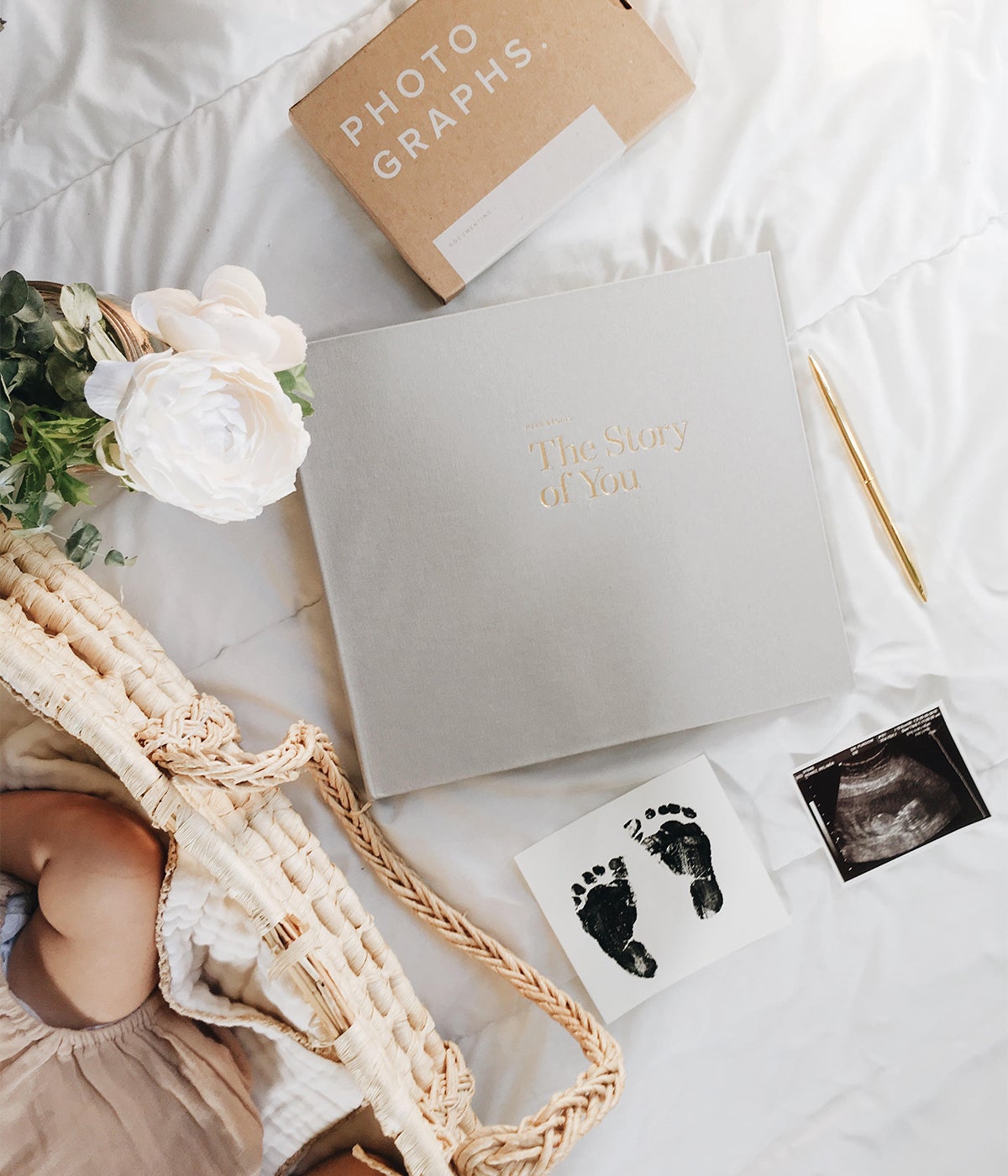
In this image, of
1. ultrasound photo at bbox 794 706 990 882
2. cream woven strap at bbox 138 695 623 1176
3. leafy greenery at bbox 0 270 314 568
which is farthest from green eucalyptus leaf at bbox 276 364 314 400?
ultrasound photo at bbox 794 706 990 882

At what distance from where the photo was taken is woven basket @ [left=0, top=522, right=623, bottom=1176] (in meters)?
0.60

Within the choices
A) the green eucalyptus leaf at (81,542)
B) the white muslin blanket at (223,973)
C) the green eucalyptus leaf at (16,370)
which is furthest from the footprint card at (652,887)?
the green eucalyptus leaf at (16,370)

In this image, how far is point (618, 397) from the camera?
81 cm

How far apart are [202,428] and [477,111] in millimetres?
453

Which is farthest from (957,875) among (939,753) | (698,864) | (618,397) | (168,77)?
(168,77)

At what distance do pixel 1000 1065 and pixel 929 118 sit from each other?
0.89 metres

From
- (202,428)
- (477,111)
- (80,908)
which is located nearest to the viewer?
(202,428)

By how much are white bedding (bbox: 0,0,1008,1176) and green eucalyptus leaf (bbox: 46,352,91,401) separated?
266 mm

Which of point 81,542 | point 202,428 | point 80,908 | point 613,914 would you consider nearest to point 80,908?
point 80,908

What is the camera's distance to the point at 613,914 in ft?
2.74

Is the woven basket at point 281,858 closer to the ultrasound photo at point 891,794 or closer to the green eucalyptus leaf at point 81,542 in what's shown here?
the green eucalyptus leaf at point 81,542

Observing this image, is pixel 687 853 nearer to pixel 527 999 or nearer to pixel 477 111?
pixel 527 999

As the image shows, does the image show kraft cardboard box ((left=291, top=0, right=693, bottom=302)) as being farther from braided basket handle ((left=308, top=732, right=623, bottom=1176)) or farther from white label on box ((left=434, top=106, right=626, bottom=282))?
braided basket handle ((left=308, top=732, right=623, bottom=1176))

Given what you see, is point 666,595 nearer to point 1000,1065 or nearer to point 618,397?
point 618,397
